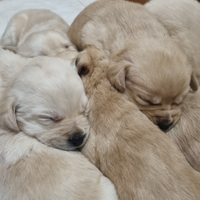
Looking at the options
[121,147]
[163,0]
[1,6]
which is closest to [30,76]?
[121,147]

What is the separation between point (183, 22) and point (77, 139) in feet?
3.60

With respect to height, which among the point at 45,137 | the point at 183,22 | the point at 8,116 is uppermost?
the point at 183,22

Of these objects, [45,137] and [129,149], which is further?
[45,137]

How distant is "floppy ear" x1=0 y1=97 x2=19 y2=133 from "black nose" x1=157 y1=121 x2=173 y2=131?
75 cm

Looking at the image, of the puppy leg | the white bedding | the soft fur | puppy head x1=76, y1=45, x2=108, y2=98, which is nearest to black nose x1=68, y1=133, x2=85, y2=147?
puppy head x1=76, y1=45, x2=108, y2=98

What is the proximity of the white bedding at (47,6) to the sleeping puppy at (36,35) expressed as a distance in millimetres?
437

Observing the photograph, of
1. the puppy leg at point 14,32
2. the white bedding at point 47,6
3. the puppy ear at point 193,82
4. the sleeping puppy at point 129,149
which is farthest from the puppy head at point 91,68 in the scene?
the white bedding at point 47,6

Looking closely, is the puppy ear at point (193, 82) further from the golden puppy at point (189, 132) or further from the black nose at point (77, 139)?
the black nose at point (77, 139)

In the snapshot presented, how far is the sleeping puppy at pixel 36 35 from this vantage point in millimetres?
2080

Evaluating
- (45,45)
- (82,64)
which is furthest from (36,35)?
(82,64)

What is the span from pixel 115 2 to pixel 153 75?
2.75 ft

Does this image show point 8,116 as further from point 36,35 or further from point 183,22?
point 183,22

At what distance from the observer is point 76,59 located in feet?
5.81

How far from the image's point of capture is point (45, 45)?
207 cm
